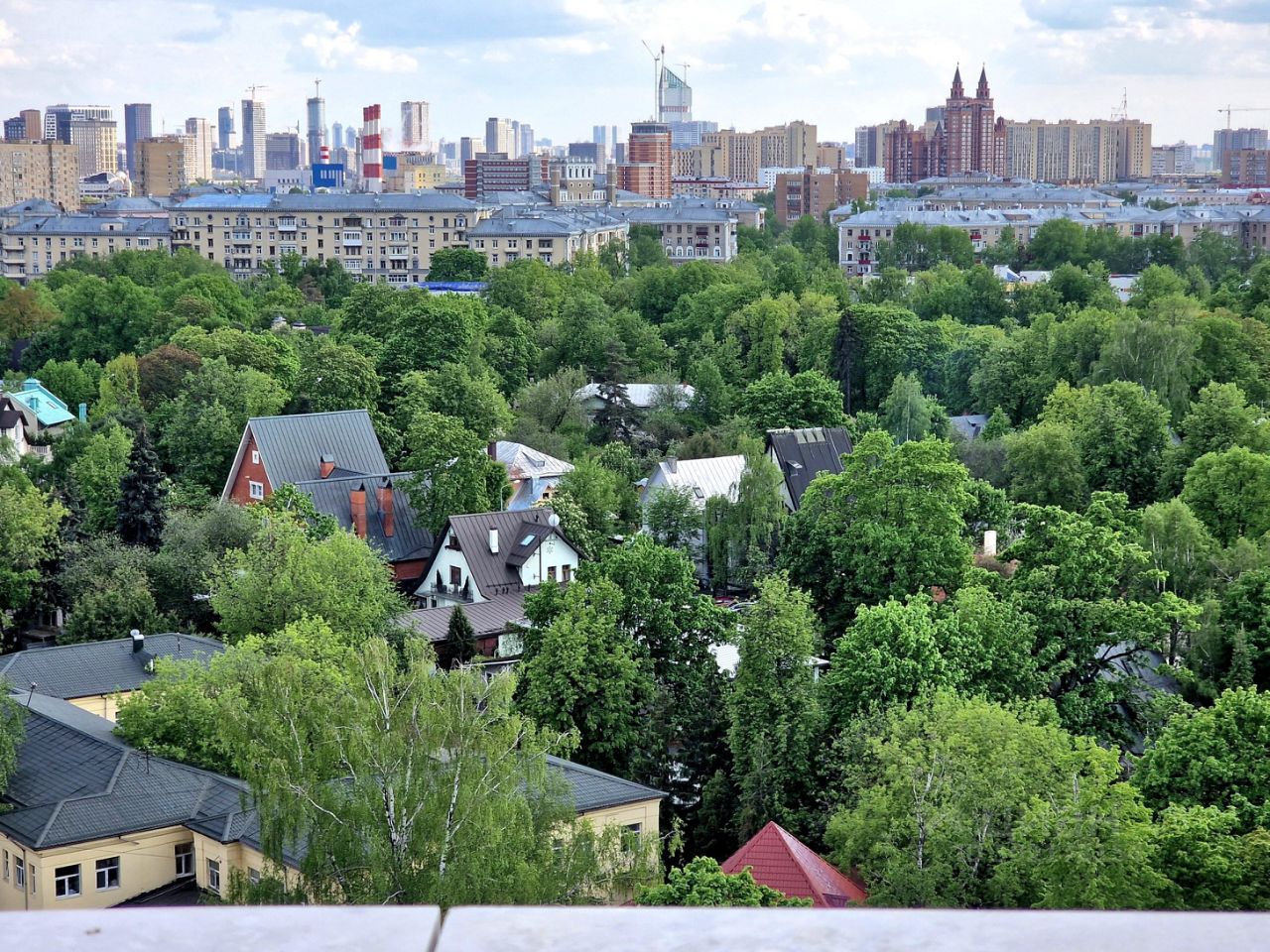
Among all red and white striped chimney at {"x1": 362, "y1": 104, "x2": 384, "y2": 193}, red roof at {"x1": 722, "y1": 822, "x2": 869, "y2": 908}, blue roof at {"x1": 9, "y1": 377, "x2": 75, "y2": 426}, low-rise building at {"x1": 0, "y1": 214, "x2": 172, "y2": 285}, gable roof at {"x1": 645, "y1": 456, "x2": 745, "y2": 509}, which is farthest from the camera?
red and white striped chimney at {"x1": 362, "y1": 104, "x2": 384, "y2": 193}

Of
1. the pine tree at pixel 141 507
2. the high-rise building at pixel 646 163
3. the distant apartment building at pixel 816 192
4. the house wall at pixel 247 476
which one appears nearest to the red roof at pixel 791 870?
the pine tree at pixel 141 507

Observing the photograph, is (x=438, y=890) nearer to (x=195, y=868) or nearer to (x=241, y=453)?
(x=195, y=868)

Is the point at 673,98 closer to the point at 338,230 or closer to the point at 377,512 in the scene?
the point at 338,230

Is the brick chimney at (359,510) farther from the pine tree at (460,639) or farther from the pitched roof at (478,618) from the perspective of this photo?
the pine tree at (460,639)

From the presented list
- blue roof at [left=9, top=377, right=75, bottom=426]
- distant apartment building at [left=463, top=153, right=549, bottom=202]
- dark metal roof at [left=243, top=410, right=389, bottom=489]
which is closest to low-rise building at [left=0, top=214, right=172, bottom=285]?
blue roof at [left=9, top=377, right=75, bottom=426]

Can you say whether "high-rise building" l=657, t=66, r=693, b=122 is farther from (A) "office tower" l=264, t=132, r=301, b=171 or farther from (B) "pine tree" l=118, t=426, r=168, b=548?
(B) "pine tree" l=118, t=426, r=168, b=548

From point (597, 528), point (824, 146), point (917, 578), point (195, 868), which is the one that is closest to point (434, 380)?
point (597, 528)
